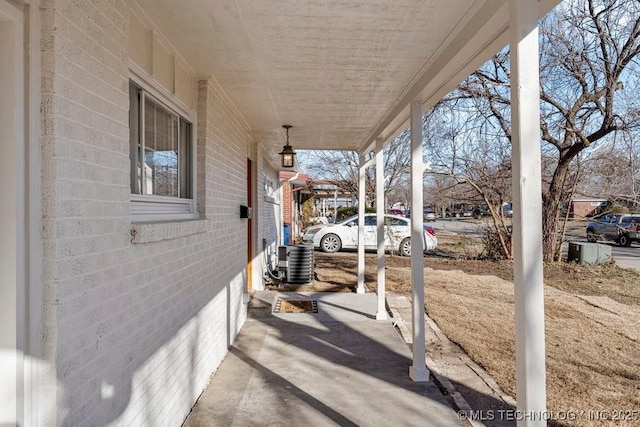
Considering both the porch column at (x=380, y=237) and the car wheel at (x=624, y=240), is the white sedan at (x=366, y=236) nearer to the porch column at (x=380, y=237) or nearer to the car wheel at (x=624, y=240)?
the porch column at (x=380, y=237)

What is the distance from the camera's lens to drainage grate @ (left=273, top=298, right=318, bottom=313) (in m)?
7.06

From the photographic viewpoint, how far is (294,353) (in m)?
4.95

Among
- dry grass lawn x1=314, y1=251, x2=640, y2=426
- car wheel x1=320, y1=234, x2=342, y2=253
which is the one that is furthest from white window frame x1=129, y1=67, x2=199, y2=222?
car wheel x1=320, y1=234, x2=342, y2=253

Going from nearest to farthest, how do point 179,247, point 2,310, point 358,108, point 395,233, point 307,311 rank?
point 2,310 < point 179,247 < point 358,108 < point 307,311 < point 395,233

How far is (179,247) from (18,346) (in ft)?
5.56

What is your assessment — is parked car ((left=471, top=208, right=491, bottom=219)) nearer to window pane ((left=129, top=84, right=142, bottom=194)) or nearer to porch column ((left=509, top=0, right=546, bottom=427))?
porch column ((left=509, top=0, right=546, bottom=427))

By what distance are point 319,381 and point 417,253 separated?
1538 millimetres

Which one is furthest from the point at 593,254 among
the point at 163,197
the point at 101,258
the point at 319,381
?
the point at 101,258

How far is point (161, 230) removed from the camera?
272cm

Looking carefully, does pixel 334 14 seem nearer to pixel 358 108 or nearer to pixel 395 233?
pixel 358 108

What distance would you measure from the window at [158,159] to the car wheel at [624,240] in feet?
73.6

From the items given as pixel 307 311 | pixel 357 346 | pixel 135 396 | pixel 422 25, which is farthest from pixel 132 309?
pixel 307 311

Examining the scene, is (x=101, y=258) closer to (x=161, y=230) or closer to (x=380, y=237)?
(x=161, y=230)

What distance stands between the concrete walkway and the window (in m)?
1.64
